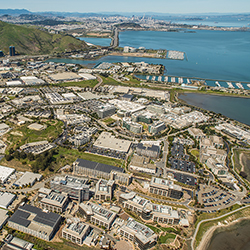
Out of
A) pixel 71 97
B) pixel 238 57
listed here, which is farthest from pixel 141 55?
pixel 71 97

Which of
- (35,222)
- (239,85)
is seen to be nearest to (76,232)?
(35,222)

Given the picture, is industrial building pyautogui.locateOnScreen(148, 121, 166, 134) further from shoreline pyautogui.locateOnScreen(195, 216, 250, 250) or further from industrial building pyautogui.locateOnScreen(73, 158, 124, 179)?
shoreline pyautogui.locateOnScreen(195, 216, 250, 250)

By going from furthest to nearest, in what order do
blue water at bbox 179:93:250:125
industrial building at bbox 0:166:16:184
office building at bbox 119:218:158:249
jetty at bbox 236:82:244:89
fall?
jetty at bbox 236:82:244:89, blue water at bbox 179:93:250:125, industrial building at bbox 0:166:16:184, office building at bbox 119:218:158:249

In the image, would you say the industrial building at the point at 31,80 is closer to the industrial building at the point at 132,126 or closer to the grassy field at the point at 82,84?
the grassy field at the point at 82,84

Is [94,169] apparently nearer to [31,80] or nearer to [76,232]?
[76,232]

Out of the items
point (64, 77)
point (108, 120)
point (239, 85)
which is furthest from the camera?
point (64, 77)

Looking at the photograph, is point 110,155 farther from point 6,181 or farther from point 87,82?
point 87,82

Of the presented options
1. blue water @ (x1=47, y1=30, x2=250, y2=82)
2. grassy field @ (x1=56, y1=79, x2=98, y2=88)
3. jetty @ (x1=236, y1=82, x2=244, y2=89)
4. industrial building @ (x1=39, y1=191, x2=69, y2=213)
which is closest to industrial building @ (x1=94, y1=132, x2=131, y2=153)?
industrial building @ (x1=39, y1=191, x2=69, y2=213)
